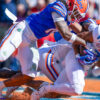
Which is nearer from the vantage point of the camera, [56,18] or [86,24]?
[56,18]

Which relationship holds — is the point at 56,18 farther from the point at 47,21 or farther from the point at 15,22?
the point at 15,22

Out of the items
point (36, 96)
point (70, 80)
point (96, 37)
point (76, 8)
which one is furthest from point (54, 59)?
point (76, 8)

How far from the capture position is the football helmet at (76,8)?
13.5 ft

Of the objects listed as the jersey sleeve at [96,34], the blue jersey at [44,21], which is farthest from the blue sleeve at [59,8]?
the jersey sleeve at [96,34]

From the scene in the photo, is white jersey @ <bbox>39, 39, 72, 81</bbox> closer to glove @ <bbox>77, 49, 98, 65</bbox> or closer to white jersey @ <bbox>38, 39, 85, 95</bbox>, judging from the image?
white jersey @ <bbox>38, 39, 85, 95</bbox>

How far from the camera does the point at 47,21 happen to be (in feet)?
13.8

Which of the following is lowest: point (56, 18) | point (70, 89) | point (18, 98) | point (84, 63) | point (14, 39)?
point (18, 98)

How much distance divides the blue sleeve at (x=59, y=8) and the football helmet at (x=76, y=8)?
0.36ft

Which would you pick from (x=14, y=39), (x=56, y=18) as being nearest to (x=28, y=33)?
(x=14, y=39)

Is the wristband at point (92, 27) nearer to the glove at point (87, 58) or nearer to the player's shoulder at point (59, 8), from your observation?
the glove at point (87, 58)

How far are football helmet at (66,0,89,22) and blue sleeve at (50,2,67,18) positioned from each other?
0.11 m

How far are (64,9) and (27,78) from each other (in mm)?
1218

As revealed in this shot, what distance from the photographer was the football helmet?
161 inches

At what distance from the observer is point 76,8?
412 cm
